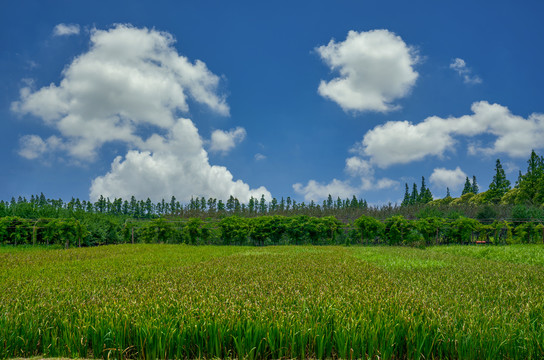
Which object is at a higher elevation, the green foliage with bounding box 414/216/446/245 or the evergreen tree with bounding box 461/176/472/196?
the evergreen tree with bounding box 461/176/472/196

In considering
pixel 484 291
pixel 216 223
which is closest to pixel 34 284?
pixel 484 291

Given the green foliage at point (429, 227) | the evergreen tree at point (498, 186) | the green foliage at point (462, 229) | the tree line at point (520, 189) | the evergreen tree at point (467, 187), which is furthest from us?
the evergreen tree at point (467, 187)

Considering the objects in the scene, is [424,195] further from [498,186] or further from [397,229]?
[397,229]

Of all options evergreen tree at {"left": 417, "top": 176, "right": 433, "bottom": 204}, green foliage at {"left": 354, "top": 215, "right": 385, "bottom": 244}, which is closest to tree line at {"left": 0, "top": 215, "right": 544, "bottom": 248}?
green foliage at {"left": 354, "top": 215, "right": 385, "bottom": 244}

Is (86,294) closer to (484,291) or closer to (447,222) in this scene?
(484,291)

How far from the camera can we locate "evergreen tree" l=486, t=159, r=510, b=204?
53.9 metres

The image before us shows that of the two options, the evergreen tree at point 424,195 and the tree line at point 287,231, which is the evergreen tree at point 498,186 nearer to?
the evergreen tree at point 424,195

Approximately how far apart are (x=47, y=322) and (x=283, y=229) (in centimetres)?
2116

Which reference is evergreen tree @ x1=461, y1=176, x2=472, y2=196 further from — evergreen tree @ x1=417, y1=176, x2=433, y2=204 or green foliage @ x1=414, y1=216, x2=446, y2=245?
green foliage @ x1=414, y1=216, x2=446, y2=245

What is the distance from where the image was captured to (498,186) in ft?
179

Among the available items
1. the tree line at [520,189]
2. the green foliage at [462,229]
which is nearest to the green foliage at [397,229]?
the green foliage at [462,229]

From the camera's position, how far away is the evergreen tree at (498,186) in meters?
53.9

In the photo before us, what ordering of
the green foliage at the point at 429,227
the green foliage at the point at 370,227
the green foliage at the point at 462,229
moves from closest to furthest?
the green foliage at the point at 462,229
the green foliage at the point at 429,227
the green foliage at the point at 370,227

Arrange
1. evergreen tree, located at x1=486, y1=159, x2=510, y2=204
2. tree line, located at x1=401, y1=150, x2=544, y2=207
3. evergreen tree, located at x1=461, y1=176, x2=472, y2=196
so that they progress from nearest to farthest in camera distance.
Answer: tree line, located at x1=401, y1=150, x2=544, y2=207 < evergreen tree, located at x1=486, y1=159, x2=510, y2=204 < evergreen tree, located at x1=461, y1=176, x2=472, y2=196
